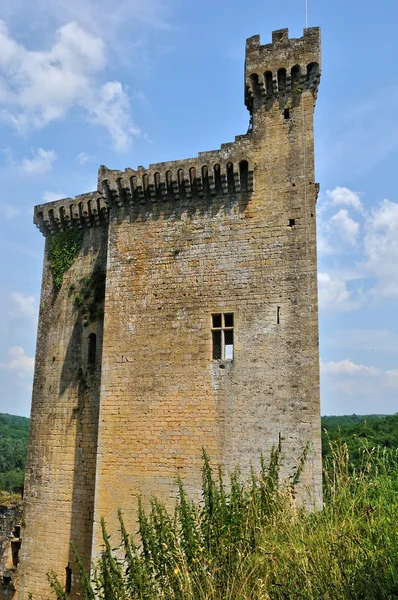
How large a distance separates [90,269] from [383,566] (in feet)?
40.2

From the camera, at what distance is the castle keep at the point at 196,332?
39.7ft

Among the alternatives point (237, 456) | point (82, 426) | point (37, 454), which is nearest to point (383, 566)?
point (237, 456)

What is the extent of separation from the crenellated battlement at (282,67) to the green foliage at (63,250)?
662 cm

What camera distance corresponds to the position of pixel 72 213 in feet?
53.9

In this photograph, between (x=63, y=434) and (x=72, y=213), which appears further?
(x=72, y=213)

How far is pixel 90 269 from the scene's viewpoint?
16.0 m

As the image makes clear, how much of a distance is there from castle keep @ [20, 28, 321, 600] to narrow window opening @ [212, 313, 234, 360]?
1.1 inches

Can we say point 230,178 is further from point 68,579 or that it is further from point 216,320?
point 68,579

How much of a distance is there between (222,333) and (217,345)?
1.12ft

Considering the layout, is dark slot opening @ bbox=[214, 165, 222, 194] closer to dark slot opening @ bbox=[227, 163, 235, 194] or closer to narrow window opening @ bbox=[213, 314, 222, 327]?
dark slot opening @ bbox=[227, 163, 235, 194]

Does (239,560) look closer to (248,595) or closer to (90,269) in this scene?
(248,595)

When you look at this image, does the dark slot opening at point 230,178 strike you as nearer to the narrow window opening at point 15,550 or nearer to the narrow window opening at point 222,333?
the narrow window opening at point 222,333

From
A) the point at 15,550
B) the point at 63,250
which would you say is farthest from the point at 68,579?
the point at 63,250

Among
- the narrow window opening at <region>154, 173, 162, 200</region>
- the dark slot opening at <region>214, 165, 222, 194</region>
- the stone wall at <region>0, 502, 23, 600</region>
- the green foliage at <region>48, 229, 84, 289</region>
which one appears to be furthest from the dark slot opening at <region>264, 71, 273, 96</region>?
the stone wall at <region>0, 502, 23, 600</region>
